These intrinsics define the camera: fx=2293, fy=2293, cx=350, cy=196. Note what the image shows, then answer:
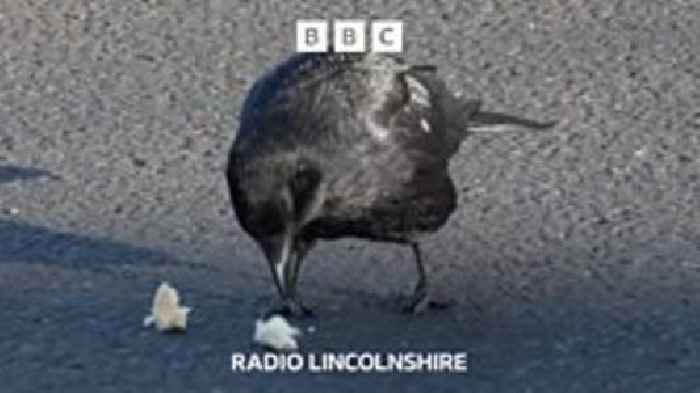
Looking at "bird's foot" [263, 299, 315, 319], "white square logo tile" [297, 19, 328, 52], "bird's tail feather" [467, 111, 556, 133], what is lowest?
"bird's foot" [263, 299, 315, 319]

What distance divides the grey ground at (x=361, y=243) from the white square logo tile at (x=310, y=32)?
0.16 ft

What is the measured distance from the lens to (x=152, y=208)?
6.14 m

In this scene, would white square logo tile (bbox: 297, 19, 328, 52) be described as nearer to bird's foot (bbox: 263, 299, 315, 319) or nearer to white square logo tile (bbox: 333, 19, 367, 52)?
white square logo tile (bbox: 333, 19, 367, 52)

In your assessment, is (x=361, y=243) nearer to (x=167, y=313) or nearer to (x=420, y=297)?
(x=420, y=297)

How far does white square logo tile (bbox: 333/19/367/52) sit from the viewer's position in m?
6.83

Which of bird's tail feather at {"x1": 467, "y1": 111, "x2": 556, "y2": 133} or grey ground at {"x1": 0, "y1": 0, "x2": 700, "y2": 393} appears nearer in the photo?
grey ground at {"x1": 0, "y1": 0, "x2": 700, "y2": 393}

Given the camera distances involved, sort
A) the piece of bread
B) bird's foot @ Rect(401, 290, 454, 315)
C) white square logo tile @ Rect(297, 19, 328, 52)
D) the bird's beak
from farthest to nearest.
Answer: white square logo tile @ Rect(297, 19, 328, 52), bird's foot @ Rect(401, 290, 454, 315), the piece of bread, the bird's beak

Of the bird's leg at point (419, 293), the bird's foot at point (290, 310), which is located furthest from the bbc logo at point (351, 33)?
the bird's foot at point (290, 310)

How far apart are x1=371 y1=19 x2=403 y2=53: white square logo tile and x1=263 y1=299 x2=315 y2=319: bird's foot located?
6.01 feet

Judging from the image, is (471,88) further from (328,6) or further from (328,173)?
(328,173)

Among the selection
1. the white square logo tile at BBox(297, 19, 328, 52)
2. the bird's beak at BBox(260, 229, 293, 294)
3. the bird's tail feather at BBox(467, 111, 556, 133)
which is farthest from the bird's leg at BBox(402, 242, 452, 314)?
the white square logo tile at BBox(297, 19, 328, 52)

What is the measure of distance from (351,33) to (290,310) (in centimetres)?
220

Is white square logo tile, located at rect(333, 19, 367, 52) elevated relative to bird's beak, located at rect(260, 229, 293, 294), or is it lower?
elevated

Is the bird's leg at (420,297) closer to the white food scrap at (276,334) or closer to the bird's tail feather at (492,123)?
the white food scrap at (276,334)
